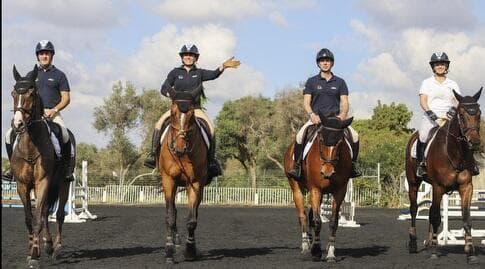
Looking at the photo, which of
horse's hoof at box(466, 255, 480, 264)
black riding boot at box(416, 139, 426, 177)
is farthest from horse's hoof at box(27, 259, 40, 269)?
black riding boot at box(416, 139, 426, 177)

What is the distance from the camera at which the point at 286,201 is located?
4575 cm

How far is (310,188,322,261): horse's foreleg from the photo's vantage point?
37.1 feet

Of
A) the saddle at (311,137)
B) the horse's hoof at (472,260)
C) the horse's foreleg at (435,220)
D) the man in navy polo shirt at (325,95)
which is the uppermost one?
the man in navy polo shirt at (325,95)

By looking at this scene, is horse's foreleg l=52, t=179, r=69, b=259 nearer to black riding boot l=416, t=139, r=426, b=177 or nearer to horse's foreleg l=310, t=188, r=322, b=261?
horse's foreleg l=310, t=188, r=322, b=261

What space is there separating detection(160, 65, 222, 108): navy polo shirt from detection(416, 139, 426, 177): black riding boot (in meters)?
3.89

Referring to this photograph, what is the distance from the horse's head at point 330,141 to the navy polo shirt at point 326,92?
0.71 m

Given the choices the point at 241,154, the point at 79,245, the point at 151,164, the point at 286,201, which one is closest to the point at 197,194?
the point at 151,164

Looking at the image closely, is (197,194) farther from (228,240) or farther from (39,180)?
(228,240)

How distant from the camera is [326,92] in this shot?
12.0 m

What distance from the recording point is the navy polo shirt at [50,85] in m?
11.6

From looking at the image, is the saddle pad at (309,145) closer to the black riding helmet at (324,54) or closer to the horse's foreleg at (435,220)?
the black riding helmet at (324,54)

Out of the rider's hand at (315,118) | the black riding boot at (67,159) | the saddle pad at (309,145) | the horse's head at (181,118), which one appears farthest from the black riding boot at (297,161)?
the black riding boot at (67,159)

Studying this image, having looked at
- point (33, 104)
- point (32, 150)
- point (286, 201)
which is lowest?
point (286, 201)

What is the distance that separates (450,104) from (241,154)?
4592 cm
